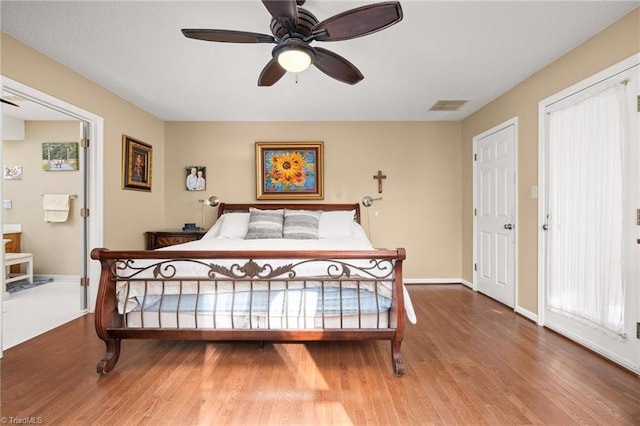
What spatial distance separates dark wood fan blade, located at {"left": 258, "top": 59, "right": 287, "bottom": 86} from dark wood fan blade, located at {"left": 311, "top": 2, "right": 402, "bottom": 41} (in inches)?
17.5

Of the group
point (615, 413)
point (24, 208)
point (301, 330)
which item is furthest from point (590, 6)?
point (24, 208)

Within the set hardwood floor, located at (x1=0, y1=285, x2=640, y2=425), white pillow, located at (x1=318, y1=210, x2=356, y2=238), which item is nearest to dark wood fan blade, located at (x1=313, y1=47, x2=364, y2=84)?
white pillow, located at (x1=318, y1=210, x2=356, y2=238)

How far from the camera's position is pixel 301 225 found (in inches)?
153

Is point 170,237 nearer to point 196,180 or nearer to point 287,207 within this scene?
point 196,180

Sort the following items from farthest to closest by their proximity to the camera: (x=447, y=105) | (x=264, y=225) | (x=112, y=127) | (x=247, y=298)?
1. (x=447, y=105)
2. (x=264, y=225)
3. (x=112, y=127)
4. (x=247, y=298)

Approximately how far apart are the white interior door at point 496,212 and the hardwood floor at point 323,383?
1020 mm


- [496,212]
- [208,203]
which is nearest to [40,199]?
[208,203]

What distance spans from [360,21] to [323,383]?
2178 millimetres

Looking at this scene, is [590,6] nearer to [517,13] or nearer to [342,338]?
[517,13]

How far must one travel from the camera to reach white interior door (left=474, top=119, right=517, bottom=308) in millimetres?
3527

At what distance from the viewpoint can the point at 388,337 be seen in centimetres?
208

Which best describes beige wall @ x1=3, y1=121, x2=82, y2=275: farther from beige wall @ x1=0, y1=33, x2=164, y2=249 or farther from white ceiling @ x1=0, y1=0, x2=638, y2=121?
white ceiling @ x1=0, y1=0, x2=638, y2=121

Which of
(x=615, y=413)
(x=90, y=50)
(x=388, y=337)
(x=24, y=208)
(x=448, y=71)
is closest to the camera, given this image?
(x=615, y=413)

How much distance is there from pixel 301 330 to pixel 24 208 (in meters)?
5.30
